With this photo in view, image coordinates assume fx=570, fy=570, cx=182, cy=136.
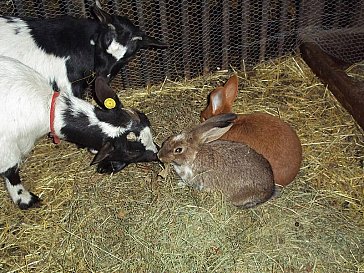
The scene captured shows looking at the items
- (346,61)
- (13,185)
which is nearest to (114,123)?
(13,185)

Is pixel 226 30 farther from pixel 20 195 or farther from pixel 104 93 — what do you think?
pixel 20 195

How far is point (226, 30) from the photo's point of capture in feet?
19.0

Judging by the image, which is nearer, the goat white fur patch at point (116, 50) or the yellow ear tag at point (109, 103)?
the yellow ear tag at point (109, 103)

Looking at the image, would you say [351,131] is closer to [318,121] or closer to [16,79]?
[318,121]

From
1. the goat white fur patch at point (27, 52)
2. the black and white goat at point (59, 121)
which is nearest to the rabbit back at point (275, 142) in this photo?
the black and white goat at point (59, 121)

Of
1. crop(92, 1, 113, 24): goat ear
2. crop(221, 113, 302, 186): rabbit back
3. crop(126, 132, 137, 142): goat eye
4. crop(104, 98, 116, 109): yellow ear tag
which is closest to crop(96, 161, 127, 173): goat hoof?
crop(126, 132, 137, 142): goat eye

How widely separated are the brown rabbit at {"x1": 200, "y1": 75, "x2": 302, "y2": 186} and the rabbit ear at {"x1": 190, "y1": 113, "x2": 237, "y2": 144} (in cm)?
31

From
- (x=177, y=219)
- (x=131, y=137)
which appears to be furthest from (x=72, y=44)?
(x=177, y=219)

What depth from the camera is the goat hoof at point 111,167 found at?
4684mm

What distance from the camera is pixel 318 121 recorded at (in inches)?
217

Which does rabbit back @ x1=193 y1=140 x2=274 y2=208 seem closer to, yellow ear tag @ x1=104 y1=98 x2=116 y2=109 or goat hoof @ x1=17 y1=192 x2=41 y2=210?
yellow ear tag @ x1=104 y1=98 x2=116 y2=109

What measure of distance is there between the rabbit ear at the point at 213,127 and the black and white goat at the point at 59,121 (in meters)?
0.40

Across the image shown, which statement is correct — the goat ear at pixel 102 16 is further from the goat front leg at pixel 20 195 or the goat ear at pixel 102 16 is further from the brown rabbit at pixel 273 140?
the goat front leg at pixel 20 195

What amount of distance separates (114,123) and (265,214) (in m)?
1.40
